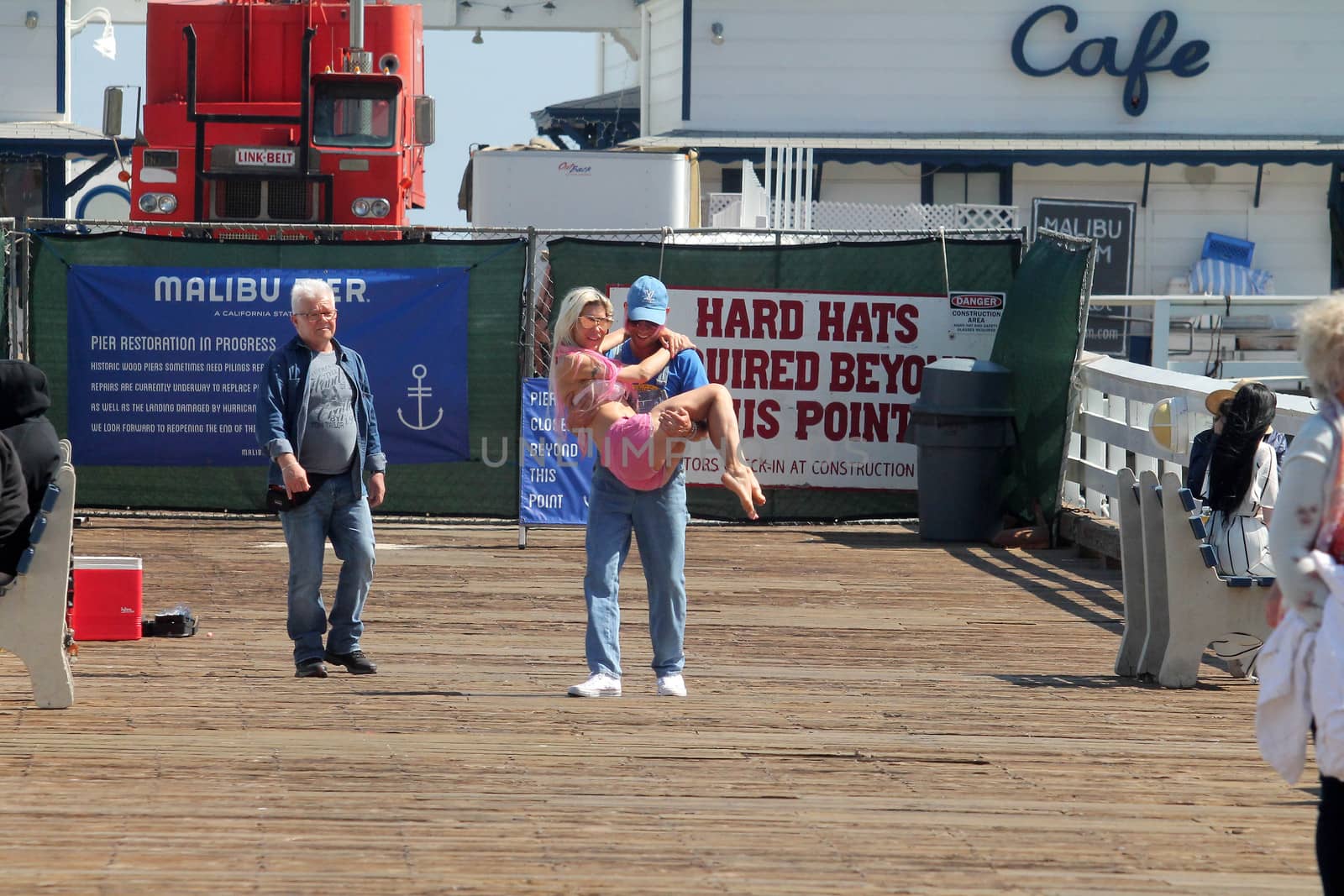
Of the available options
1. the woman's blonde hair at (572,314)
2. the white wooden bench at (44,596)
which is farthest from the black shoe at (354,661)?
the woman's blonde hair at (572,314)

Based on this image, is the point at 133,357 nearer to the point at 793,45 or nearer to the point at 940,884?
the point at 940,884

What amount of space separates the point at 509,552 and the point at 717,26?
17.7 m

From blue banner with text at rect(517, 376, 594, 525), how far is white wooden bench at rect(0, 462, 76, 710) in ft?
20.2

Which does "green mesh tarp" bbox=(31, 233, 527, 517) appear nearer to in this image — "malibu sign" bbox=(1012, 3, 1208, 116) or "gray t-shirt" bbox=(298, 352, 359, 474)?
"gray t-shirt" bbox=(298, 352, 359, 474)

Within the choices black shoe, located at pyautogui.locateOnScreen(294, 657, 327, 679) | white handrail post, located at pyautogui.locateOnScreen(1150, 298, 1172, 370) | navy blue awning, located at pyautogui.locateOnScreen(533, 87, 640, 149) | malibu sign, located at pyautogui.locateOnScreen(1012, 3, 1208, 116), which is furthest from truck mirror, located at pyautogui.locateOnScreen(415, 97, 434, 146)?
navy blue awning, located at pyautogui.locateOnScreen(533, 87, 640, 149)

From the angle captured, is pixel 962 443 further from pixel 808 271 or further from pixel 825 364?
pixel 808 271

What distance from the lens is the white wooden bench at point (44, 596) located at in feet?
23.6

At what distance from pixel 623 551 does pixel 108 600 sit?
3.05m

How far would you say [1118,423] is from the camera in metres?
13.0

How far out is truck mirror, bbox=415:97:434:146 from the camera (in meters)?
19.2

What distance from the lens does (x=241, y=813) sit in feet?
18.4

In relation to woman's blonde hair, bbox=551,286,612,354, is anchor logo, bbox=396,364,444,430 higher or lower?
lower

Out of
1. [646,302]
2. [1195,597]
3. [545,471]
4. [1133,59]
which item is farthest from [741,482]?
[1133,59]

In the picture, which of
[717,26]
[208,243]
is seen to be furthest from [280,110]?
[717,26]
